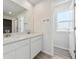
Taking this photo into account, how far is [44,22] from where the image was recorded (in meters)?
3.21

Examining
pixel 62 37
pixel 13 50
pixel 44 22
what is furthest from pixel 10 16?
pixel 62 37

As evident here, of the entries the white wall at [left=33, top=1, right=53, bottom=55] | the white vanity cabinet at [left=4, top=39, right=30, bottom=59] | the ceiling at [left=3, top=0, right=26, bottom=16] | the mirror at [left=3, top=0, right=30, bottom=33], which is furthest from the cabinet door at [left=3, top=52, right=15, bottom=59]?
the white wall at [left=33, top=1, right=53, bottom=55]

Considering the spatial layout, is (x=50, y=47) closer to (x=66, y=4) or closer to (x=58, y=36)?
(x=58, y=36)

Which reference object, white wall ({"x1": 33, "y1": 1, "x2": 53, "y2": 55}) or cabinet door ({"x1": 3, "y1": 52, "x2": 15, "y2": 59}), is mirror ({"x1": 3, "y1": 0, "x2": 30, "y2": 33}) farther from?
white wall ({"x1": 33, "y1": 1, "x2": 53, "y2": 55})

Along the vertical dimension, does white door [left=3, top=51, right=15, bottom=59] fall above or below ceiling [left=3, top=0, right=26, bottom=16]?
below

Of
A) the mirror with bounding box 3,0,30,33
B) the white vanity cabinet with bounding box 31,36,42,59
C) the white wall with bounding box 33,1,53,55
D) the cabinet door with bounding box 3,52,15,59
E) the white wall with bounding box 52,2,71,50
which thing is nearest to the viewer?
the cabinet door with bounding box 3,52,15,59

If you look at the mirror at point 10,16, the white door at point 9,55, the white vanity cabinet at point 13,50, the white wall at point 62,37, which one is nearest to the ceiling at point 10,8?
the mirror at point 10,16

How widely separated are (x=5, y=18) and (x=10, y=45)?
0.96 metres

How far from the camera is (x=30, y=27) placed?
3447 millimetres

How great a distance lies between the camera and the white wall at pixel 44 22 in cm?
301

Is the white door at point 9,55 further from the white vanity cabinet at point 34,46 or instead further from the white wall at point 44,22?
the white wall at point 44,22

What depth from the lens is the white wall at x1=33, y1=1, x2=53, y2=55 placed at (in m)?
3.01

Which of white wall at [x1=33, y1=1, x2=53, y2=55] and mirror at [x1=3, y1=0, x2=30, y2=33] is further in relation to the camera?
white wall at [x1=33, y1=1, x2=53, y2=55]

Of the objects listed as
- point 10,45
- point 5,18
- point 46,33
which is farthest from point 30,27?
point 10,45
